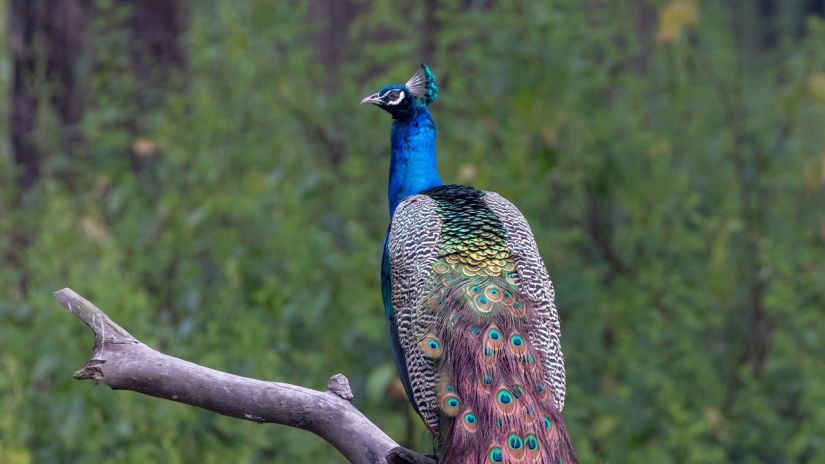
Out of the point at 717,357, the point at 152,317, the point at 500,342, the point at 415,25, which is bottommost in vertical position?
the point at 500,342

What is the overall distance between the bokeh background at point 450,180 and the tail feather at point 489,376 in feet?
7.16

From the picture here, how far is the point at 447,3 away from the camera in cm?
761

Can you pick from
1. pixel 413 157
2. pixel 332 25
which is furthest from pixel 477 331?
pixel 332 25

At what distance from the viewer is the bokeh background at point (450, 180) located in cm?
700

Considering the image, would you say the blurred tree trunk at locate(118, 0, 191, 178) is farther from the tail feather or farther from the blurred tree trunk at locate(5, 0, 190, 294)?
the tail feather

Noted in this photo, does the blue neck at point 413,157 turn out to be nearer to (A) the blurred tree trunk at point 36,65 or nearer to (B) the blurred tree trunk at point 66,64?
(B) the blurred tree trunk at point 66,64

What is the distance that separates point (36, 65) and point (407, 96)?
4278mm

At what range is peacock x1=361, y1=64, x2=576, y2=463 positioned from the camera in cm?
404

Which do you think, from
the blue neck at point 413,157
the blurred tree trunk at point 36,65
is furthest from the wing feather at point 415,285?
the blurred tree trunk at point 36,65

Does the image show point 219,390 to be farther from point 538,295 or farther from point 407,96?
point 407,96

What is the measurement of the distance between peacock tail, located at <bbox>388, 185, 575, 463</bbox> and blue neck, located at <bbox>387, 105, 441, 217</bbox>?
17.8 inches

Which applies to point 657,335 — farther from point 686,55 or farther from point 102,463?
point 102,463

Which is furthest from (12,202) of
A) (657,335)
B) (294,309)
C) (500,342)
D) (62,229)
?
(500,342)

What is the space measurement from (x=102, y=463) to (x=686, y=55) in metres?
4.90
